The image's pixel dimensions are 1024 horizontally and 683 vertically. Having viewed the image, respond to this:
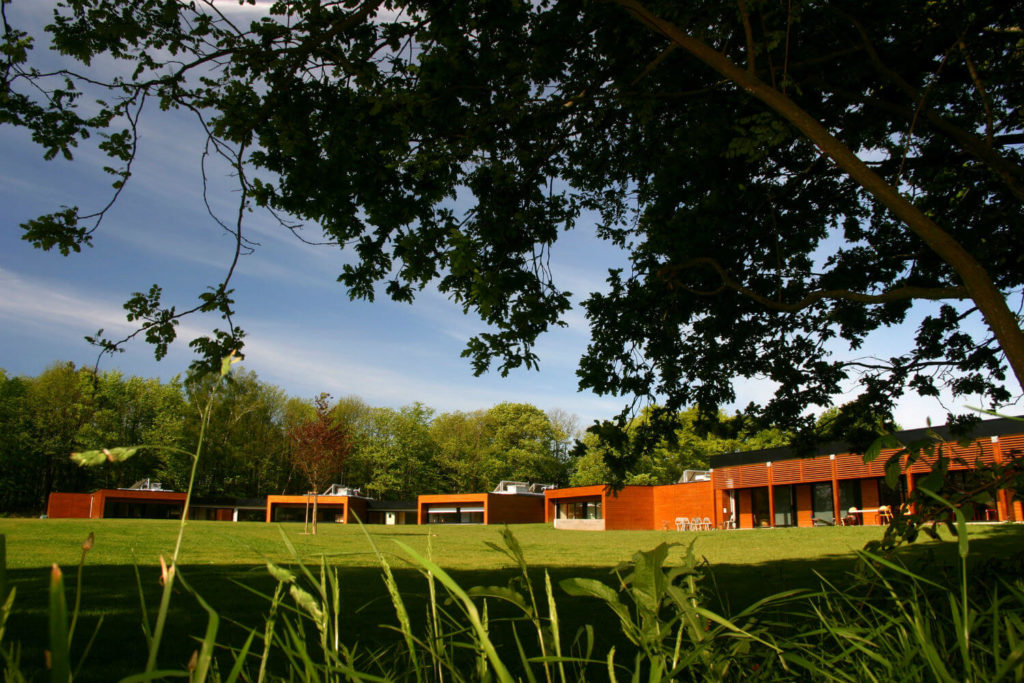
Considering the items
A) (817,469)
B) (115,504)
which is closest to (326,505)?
(115,504)

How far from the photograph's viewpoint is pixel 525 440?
68125 mm

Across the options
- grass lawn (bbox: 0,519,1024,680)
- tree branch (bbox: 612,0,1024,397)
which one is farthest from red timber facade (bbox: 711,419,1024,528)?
tree branch (bbox: 612,0,1024,397)

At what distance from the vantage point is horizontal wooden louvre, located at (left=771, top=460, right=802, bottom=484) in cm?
3466

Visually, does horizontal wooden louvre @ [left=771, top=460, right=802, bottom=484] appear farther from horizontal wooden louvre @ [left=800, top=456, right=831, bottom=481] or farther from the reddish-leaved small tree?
the reddish-leaved small tree

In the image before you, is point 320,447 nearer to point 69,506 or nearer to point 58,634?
point 69,506

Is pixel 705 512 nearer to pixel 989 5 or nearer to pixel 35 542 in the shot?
pixel 35 542

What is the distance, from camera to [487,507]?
49.2m

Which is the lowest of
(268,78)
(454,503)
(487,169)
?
(454,503)

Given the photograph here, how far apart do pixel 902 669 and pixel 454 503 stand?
51576 mm

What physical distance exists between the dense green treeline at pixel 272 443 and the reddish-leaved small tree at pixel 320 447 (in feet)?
57.3

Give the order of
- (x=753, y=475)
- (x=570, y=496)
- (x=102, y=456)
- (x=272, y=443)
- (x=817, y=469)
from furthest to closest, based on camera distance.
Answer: (x=272, y=443) → (x=570, y=496) → (x=753, y=475) → (x=817, y=469) → (x=102, y=456)

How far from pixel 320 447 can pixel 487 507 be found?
64.8 feet

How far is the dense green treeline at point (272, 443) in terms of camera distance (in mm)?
52938

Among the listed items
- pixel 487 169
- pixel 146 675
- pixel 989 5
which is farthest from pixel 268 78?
pixel 989 5
